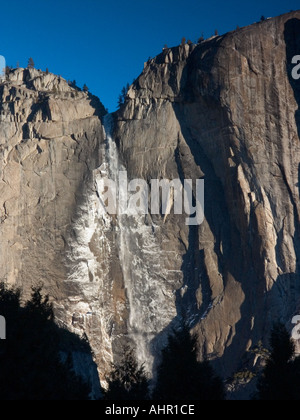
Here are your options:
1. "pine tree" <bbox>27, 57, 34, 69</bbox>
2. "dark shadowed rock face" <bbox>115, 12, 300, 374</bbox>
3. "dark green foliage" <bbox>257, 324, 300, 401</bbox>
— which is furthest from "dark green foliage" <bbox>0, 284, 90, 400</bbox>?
"pine tree" <bbox>27, 57, 34, 69</bbox>

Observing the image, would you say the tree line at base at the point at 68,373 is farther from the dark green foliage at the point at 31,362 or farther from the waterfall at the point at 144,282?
the waterfall at the point at 144,282

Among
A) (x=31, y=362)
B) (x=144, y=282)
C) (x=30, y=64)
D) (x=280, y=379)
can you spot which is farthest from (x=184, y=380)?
(x=30, y=64)

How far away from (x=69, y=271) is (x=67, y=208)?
15.4 ft

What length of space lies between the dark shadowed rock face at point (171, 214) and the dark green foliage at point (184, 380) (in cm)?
1922

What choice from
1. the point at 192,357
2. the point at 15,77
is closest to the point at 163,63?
the point at 15,77

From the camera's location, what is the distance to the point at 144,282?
48656 millimetres

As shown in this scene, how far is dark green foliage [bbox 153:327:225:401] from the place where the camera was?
21.4 metres

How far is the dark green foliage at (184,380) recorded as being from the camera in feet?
70.3

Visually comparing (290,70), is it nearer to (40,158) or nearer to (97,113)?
(97,113)

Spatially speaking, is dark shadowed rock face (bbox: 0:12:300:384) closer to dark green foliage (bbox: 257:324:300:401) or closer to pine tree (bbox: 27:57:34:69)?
pine tree (bbox: 27:57:34:69)

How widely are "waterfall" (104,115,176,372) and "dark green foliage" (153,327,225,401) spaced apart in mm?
24337

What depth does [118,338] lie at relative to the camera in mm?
48219

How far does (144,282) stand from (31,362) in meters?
28.6

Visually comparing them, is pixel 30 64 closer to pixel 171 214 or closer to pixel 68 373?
pixel 171 214
